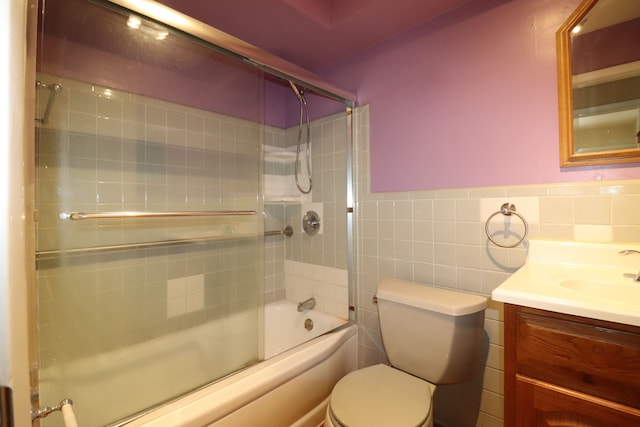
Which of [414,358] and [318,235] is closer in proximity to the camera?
[414,358]

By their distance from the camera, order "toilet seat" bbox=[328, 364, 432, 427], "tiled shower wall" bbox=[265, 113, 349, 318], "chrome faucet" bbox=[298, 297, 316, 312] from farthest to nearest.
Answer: "chrome faucet" bbox=[298, 297, 316, 312], "tiled shower wall" bbox=[265, 113, 349, 318], "toilet seat" bbox=[328, 364, 432, 427]

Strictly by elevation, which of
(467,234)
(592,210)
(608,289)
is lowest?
(608,289)

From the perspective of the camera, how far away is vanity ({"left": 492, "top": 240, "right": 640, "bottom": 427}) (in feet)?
2.01

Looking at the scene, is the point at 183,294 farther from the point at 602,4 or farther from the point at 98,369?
the point at 602,4

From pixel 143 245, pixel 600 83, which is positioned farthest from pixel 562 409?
pixel 143 245

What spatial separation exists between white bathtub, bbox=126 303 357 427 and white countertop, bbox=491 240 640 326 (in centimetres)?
93

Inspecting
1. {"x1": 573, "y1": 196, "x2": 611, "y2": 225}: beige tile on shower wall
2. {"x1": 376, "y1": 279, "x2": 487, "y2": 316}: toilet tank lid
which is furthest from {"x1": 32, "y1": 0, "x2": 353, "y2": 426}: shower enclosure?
{"x1": 573, "y1": 196, "x2": 611, "y2": 225}: beige tile on shower wall

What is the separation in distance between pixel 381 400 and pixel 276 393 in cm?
45

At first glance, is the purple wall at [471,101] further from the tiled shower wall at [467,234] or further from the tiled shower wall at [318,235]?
the tiled shower wall at [318,235]

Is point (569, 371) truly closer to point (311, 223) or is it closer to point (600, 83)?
point (600, 83)

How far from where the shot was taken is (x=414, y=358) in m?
1.22

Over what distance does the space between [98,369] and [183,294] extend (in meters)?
0.47

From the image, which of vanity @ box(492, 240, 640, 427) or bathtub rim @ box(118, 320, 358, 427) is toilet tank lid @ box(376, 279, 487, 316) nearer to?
vanity @ box(492, 240, 640, 427)

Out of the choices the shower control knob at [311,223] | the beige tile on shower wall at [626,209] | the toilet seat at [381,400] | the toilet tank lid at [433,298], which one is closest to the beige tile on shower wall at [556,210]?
the beige tile on shower wall at [626,209]
